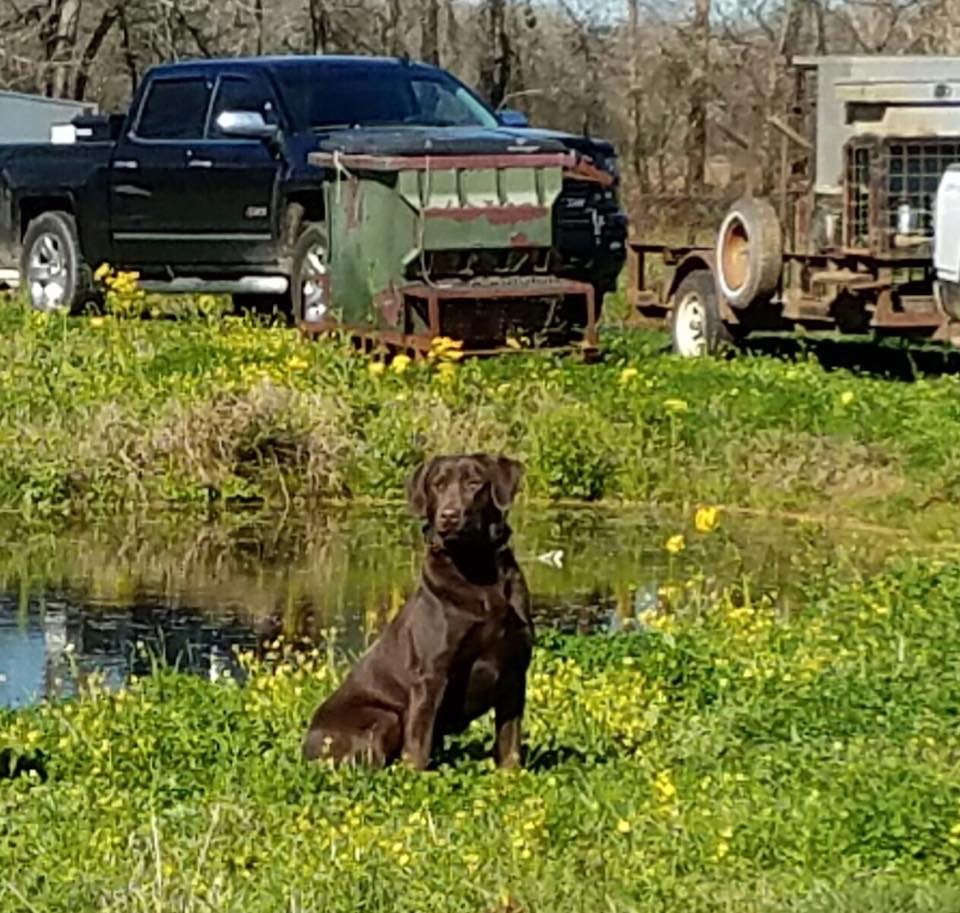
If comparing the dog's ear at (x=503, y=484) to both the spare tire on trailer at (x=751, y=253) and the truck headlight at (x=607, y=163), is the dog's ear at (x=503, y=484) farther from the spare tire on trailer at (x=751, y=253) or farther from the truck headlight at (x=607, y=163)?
the truck headlight at (x=607, y=163)

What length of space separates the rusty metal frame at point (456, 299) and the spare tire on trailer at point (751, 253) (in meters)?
1.22

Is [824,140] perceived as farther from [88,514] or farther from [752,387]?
[88,514]

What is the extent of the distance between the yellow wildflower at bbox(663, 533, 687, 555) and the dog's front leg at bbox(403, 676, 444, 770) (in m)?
4.45

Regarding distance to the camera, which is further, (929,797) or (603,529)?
(603,529)

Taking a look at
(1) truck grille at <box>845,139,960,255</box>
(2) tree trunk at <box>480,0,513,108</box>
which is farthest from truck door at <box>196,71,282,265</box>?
(2) tree trunk at <box>480,0,513,108</box>

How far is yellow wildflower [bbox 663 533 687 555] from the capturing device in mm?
11852

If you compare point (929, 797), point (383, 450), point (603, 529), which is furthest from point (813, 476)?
point (929, 797)

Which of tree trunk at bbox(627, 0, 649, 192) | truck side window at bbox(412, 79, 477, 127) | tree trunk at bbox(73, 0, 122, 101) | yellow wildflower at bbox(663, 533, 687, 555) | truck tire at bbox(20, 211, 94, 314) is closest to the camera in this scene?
yellow wildflower at bbox(663, 533, 687, 555)

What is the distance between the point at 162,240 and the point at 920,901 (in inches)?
573

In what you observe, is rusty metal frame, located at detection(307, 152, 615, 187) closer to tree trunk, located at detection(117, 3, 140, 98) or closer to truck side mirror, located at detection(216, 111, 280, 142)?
truck side mirror, located at detection(216, 111, 280, 142)

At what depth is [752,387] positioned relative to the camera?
1555cm

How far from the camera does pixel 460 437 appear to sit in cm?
1466

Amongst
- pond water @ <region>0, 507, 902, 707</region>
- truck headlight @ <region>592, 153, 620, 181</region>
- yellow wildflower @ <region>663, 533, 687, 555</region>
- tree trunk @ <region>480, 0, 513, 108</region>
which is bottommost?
pond water @ <region>0, 507, 902, 707</region>

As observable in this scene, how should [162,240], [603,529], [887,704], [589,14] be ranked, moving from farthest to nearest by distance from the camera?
[589,14], [162,240], [603,529], [887,704]
